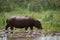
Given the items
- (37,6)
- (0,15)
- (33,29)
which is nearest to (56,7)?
(37,6)

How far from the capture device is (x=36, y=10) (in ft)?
17.2

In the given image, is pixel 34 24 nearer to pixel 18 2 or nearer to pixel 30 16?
pixel 30 16

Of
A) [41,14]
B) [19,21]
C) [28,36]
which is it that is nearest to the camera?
[28,36]

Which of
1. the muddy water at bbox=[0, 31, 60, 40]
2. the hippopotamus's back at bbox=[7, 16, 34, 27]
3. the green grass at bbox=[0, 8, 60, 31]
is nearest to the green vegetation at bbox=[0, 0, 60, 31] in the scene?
the green grass at bbox=[0, 8, 60, 31]

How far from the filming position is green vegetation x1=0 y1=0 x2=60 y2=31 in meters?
5.07

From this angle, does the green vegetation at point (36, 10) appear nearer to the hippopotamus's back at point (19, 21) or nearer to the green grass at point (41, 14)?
the green grass at point (41, 14)

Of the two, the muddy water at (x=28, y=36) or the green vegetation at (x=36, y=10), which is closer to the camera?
the muddy water at (x=28, y=36)

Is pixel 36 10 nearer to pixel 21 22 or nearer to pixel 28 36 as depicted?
pixel 21 22

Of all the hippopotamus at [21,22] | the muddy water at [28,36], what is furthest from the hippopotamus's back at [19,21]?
the muddy water at [28,36]

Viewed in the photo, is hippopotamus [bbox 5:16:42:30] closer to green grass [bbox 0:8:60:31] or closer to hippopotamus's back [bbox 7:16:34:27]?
hippopotamus's back [bbox 7:16:34:27]

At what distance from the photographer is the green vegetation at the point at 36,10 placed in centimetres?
507

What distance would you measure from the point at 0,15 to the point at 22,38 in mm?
982

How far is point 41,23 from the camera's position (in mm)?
5051

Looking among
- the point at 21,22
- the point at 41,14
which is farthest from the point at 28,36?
the point at 41,14
